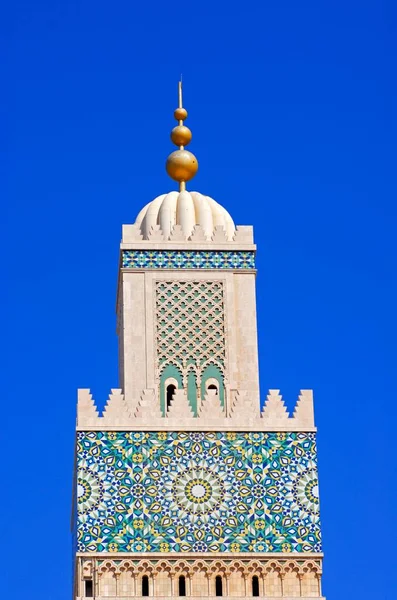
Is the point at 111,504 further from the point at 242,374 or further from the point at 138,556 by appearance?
the point at 242,374

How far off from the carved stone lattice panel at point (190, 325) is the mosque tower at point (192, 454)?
0.02 meters

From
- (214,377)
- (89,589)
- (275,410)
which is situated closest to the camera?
(89,589)

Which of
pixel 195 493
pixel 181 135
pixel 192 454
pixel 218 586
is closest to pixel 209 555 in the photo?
pixel 218 586

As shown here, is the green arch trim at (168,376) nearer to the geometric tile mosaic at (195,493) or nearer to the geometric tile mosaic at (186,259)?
the geometric tile mosaic at (195,493)

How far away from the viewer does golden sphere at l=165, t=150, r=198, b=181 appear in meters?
32.2

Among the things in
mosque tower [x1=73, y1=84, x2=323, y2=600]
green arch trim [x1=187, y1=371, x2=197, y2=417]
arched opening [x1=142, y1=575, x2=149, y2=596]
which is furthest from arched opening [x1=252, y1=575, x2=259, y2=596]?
green arch trim [x1=187, y1=371, x2=197, y2=417]

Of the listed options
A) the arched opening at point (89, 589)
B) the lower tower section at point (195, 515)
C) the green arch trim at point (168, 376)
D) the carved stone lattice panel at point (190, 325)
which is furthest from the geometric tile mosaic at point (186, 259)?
the arched opening at point (89, 589)

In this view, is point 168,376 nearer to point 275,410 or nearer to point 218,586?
point 275,410

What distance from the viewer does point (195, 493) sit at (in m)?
29.2

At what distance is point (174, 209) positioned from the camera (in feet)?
104

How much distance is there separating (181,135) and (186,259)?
7.49 ft

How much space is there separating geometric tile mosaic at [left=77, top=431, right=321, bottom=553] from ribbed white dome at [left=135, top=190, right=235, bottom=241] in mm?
3408

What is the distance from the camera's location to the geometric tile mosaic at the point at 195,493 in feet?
94.8

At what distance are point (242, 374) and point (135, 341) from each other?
1.55 metres
